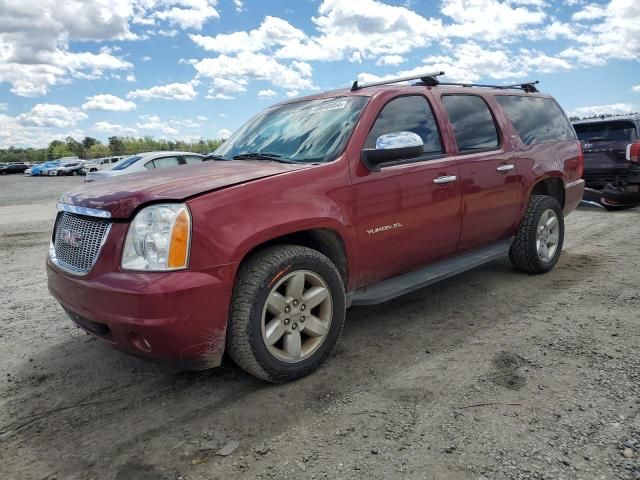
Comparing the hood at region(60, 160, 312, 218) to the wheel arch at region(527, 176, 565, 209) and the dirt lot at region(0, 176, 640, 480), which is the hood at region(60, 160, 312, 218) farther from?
the wheel arch at region(527, 176, 565, 209)

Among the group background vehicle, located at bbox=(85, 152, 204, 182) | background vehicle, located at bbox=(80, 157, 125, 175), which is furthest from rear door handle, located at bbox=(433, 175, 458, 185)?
background vehicle, located at bbox=(80, 157, 125, 175)

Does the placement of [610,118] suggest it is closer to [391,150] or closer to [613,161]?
[613,161]

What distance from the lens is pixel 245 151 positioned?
4027 millimetres

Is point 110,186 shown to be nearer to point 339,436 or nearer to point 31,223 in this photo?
point 339,436

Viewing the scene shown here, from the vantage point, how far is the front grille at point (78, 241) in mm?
2832

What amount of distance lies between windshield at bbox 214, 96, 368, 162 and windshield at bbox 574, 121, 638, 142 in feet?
25.4

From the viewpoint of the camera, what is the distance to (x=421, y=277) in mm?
3887

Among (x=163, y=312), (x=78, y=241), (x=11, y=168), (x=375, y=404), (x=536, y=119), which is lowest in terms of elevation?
(x=375, y=404)

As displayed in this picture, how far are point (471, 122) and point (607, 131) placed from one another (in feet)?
22.1

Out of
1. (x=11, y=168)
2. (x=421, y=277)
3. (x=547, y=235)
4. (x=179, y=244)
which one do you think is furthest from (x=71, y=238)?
(x=11, y=168)

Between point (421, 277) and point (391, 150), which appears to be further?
point (421, 277)

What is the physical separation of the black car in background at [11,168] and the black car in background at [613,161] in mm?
53192

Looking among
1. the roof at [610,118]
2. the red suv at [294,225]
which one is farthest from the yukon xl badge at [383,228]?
the roof at [610,118]

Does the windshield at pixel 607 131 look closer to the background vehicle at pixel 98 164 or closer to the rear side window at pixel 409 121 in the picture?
the rear side window at pixel 409 121
